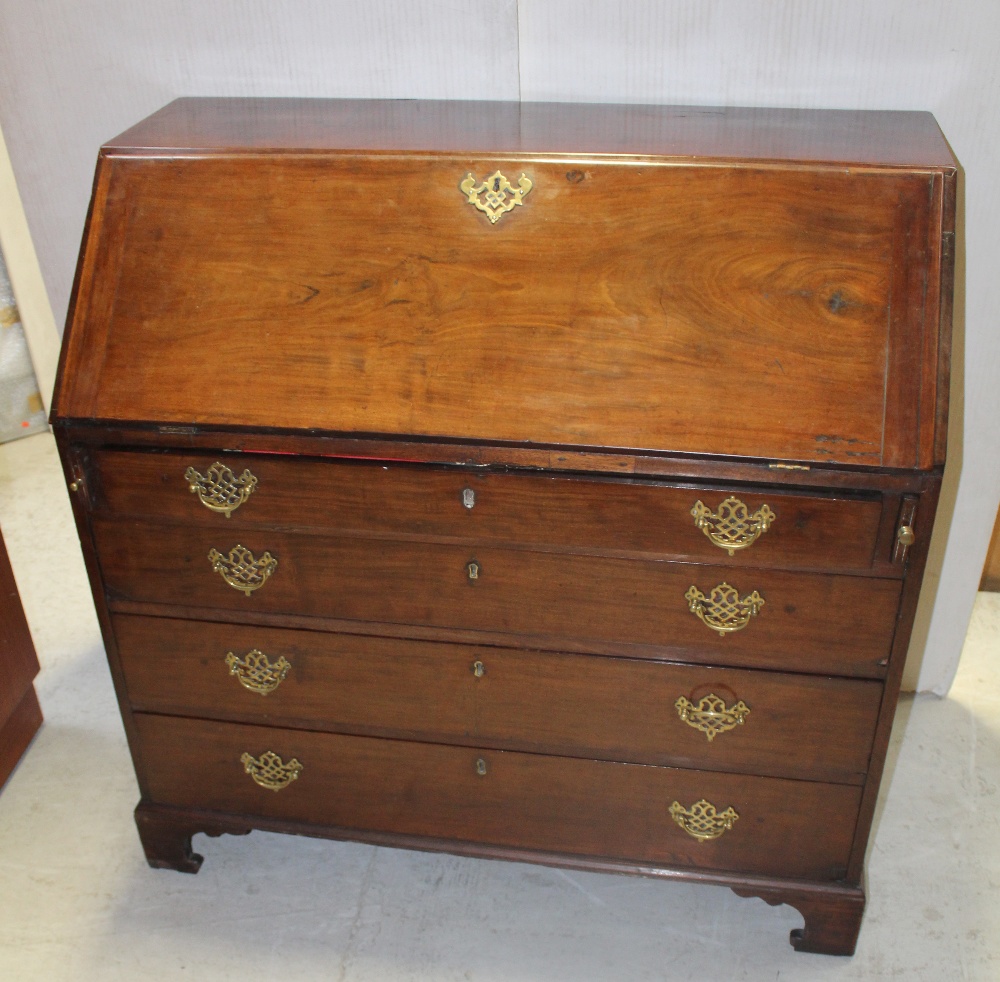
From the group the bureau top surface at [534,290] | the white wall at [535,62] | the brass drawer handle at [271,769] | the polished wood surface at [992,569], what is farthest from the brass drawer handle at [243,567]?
the polished wood surface at [992,569]

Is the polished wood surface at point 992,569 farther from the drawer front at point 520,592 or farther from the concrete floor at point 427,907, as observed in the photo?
the drawer front at point 520,592

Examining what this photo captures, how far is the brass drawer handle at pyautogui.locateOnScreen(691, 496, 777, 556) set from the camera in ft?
4.90

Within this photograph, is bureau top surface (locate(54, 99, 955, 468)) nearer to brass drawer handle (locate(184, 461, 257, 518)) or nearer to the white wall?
Answer: brass drawer handle (locate(184, 461, 257, 518))

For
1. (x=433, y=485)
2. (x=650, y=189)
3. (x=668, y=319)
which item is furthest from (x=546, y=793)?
(x=650, y=189)

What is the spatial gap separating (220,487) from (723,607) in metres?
0.78

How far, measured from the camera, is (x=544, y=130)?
5.65 feet

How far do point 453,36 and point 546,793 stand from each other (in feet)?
4.43

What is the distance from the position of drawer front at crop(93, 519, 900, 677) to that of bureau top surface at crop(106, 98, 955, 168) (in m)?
0.61

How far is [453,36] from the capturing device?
1.90 m

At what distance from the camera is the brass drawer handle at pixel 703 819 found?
1.81m

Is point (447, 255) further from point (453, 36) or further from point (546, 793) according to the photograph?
point (546, 793)

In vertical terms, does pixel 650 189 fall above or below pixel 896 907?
above

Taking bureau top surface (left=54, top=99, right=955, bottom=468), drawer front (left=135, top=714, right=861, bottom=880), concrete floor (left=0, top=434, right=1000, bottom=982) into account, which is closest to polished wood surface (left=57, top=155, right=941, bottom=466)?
bureau top surface (left=54, top=99, right=955, bottom=468)

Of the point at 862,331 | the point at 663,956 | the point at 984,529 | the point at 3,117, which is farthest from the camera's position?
the point at 984,529
